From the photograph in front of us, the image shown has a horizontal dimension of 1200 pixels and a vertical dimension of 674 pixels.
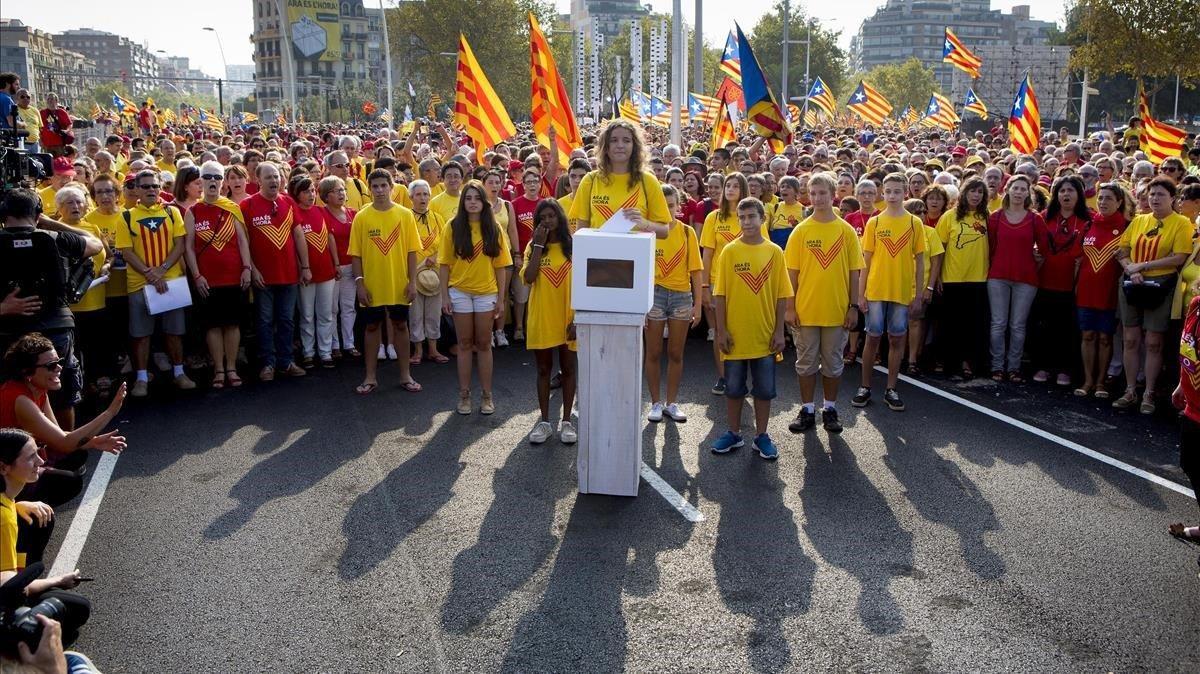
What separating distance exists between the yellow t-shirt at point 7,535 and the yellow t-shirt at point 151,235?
4.92 m

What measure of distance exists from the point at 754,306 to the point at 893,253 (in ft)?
6.26

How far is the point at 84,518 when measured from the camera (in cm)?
595

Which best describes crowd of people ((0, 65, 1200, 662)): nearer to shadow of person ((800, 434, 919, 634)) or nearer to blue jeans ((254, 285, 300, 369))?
blue jeans ((254, 285, 300, 369))

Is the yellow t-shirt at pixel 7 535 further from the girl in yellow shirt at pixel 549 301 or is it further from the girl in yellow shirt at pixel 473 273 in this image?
the girl in yellow shirt at pixel 473 273

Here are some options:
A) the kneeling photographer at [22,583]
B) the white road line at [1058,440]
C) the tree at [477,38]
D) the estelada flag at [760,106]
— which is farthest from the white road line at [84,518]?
the tree at [477,38]

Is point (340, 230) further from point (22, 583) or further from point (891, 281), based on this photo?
point (22, 583)

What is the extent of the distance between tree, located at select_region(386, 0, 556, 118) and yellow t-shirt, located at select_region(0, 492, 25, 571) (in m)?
77.1

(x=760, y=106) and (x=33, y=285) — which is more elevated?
(x=760, y=106)

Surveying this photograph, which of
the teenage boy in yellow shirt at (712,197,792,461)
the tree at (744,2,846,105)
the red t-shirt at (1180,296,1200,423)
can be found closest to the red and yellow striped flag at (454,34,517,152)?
the teenage boy in yellow shirt at (712,197,792,461)

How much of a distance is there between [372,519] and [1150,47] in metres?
30.8

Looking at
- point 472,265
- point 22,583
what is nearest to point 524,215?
point 472,265

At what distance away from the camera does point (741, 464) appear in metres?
6.89

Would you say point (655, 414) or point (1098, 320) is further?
point (1098, 320)

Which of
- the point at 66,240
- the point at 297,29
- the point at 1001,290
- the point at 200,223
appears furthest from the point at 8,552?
the point at 297,29
